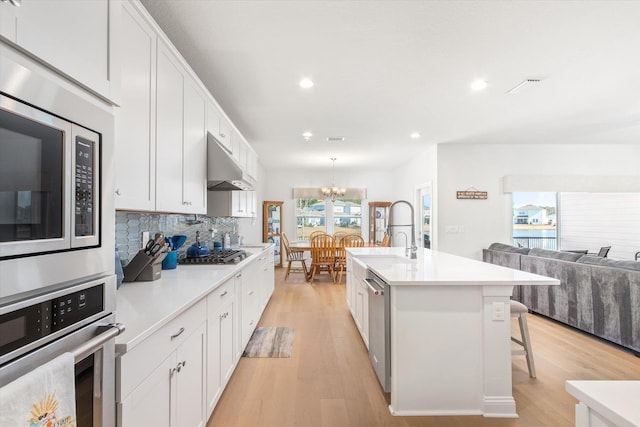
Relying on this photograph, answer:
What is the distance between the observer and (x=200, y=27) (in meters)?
2.04

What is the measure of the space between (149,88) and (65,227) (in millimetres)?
1173

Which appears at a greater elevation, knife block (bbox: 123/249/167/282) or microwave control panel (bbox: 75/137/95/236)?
microwave control panel (bbox: 75/137/95/236)

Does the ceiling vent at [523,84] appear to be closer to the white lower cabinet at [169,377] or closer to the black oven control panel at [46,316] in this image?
the white lower cabinet at [169,377]

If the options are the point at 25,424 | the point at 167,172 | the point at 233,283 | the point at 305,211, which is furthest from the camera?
the point at 305,211

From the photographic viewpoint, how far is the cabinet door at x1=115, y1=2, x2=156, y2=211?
1.35m

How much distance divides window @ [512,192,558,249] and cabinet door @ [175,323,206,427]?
5458mm

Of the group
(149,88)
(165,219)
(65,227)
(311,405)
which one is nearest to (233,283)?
(165,219)

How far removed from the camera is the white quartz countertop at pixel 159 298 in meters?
1.03

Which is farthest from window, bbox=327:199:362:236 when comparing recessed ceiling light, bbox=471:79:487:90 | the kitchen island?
the kitchen island

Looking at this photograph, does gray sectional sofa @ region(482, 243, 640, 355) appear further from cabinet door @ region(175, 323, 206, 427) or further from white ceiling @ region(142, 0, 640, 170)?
cabinet door @ region(175, 323, 206, 427)

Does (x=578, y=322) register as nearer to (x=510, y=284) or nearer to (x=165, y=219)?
(x=510, y=284)

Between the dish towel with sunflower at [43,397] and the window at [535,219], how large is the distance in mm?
6057

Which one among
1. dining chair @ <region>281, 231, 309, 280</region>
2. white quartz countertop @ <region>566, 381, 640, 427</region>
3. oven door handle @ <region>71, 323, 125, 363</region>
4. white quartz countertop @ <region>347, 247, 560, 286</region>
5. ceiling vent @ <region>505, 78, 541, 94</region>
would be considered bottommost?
dining chair @ <region>281, 231, 309, 280</region>

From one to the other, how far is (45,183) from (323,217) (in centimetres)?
720
